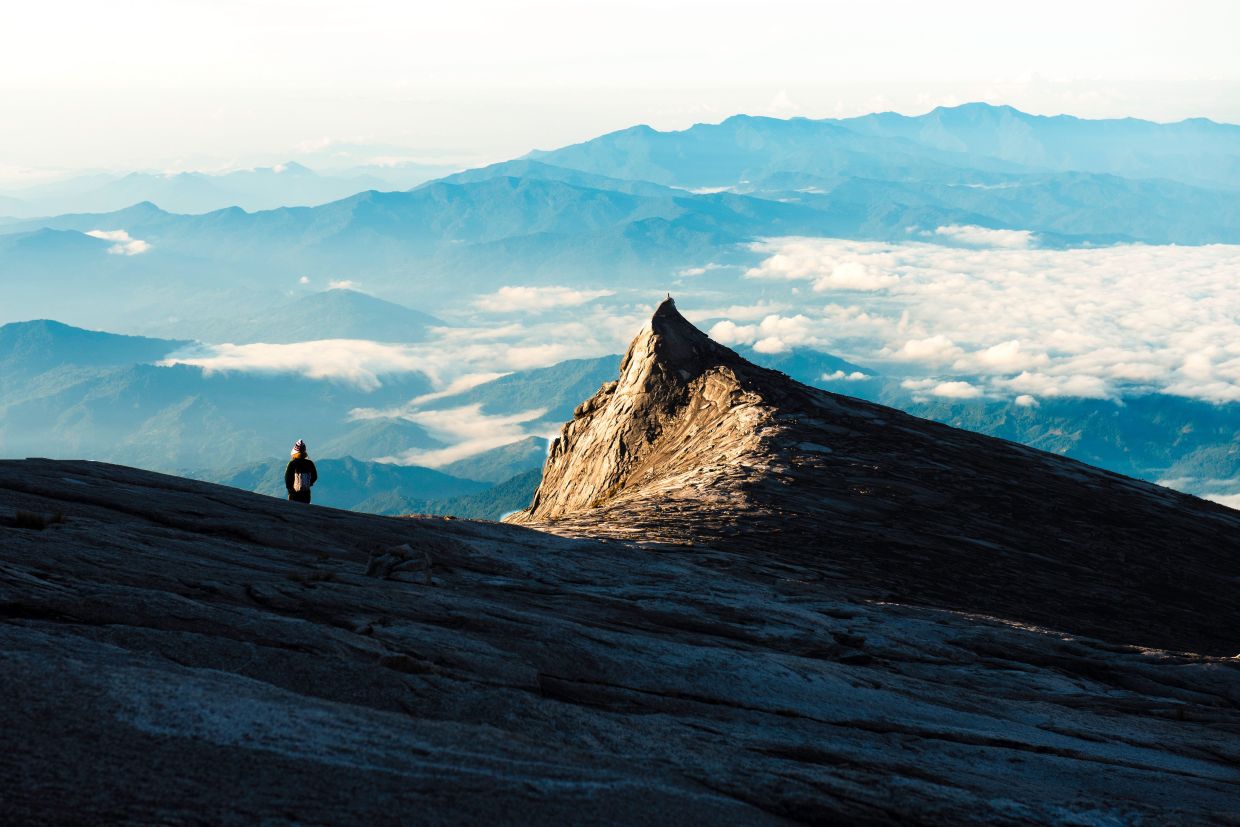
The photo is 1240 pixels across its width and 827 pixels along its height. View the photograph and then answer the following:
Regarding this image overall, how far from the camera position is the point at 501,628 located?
691 inches

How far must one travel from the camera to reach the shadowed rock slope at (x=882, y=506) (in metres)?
33.3

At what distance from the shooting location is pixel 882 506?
39.6 meters

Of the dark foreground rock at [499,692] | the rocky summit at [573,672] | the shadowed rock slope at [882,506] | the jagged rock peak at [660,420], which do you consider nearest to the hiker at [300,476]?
the rocky summit at [573,672]

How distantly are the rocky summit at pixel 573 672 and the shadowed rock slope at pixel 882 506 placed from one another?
1.07ft

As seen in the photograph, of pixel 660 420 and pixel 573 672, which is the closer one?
pixel 573 672

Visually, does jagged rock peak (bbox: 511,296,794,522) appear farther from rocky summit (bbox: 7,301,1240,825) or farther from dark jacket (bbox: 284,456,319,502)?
dark jacket (bbox: 284,456,319,502)

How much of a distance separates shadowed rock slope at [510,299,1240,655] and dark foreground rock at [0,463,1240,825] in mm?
7076

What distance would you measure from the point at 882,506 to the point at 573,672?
84.1ft

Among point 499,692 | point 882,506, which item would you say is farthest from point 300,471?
point 882,506

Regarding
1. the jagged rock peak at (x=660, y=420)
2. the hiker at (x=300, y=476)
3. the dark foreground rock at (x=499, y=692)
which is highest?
the jagged rock peak at (x=660, y=420)

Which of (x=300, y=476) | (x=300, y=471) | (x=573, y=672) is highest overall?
(x=300, y=471)

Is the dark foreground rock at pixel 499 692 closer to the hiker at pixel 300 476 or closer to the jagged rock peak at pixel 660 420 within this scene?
the hiker at pixel 300 476

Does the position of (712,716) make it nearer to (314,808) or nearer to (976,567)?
(314,808)

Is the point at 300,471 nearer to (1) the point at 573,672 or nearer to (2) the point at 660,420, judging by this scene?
(1) the point at 573,672
